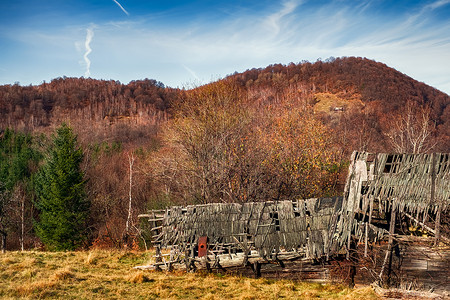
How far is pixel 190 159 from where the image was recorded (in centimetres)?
2312

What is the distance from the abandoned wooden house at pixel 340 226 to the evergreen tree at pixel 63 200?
15.5 m

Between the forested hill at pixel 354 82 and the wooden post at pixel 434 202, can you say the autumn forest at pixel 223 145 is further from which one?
the wooden post at pixel 434 202

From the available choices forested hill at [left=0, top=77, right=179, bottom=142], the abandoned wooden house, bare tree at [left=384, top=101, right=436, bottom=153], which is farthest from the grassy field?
forested hill at [left=0, top=77, right=179, bottom=142]

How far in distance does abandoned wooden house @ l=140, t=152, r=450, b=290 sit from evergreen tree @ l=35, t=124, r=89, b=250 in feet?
50.9

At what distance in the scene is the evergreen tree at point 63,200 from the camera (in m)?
25.2

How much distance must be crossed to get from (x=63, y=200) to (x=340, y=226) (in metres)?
22.6

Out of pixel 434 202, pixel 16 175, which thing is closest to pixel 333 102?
pixel 16 175

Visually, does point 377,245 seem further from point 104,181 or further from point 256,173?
point 104,181

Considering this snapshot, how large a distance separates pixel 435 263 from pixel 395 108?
221 feet

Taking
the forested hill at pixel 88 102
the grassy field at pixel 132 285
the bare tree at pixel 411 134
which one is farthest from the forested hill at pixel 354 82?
the grassy field at pixel 132 285

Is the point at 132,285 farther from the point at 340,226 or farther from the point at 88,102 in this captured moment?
the point at 88,102

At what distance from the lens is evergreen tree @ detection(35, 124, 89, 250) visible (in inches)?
993

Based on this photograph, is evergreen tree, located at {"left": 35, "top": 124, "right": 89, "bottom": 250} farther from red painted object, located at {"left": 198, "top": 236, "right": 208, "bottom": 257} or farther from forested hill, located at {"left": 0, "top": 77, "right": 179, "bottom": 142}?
forested hill, located at {"left": 0, "top": 77, "right": 179, "bottom": 142}

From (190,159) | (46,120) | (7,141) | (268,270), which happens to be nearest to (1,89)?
(46,120)
